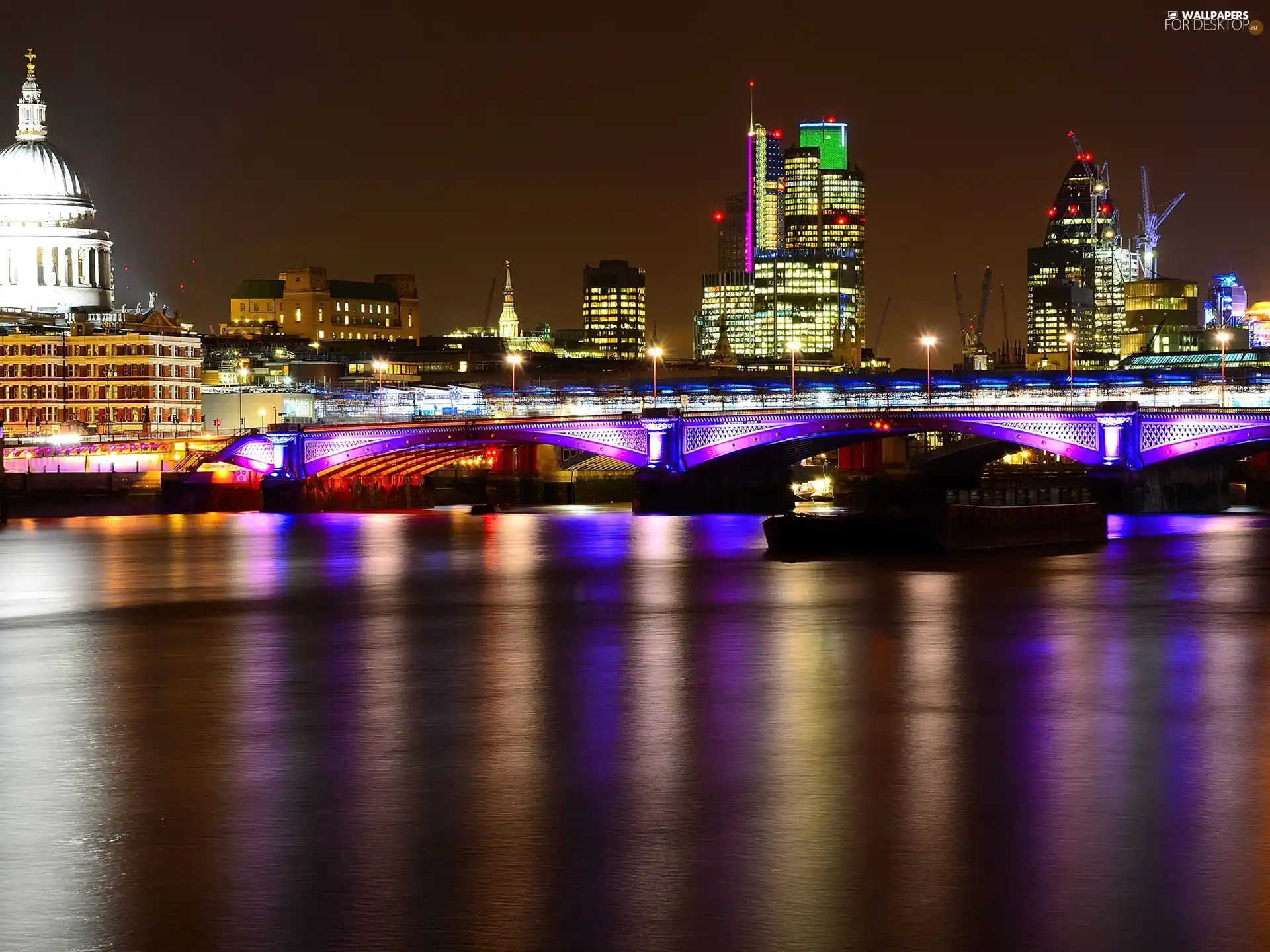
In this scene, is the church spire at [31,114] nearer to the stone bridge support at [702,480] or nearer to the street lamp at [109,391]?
the street lamp at [109,391]

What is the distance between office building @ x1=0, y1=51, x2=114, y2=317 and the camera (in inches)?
7087

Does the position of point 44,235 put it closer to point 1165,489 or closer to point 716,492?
point 716,492

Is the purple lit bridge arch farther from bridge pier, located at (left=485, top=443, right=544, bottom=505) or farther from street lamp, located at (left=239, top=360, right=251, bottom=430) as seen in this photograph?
street lamp, located at (left=239, top=360, right=251, bottom=430)

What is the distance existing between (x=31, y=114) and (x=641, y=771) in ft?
576

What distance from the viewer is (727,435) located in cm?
10031

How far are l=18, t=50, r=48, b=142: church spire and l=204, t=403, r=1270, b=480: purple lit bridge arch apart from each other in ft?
284

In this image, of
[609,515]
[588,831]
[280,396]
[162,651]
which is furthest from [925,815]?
[280,396]

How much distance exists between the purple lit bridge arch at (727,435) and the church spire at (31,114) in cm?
8668

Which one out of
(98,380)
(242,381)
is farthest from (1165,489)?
(242,381)

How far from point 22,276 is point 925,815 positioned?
172143 millimetres

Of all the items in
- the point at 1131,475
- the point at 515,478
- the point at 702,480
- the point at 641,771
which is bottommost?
→ the point at 641,771

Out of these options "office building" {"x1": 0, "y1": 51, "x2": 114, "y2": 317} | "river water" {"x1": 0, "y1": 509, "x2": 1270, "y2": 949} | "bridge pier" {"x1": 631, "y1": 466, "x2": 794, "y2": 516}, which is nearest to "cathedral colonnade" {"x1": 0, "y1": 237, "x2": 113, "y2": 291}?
"office building" {"x1": 0, "y1": 51, "x2": 114, "y2": 317}

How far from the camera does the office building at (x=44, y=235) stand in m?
180

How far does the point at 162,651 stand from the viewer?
132ft
